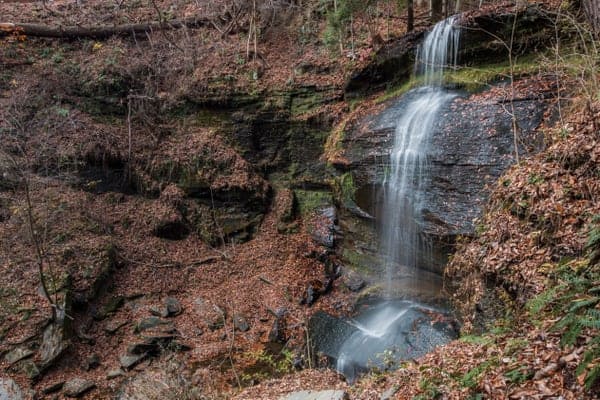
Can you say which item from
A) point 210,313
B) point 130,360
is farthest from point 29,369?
point 210,313

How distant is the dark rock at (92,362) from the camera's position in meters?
A: 8.67

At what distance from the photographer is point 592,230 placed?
4.25m

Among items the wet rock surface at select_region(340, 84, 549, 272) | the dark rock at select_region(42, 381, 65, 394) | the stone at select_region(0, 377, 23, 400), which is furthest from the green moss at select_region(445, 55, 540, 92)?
the stone at select_region(0, 377, 23, 400)

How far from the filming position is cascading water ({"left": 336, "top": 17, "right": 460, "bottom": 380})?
7.87m

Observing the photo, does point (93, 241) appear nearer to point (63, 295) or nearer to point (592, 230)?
point (63, 295)

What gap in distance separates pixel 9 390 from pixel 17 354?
34.1 inches

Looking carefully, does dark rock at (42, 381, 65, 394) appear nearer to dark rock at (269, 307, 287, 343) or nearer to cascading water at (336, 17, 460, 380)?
dark rock at (269, 307, 287, 343)

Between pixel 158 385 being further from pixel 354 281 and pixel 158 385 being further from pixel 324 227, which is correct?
pixel 324 227

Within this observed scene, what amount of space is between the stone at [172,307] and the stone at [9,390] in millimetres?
3489

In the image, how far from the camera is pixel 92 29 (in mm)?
16359

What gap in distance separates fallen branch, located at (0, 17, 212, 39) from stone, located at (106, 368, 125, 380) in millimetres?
13053

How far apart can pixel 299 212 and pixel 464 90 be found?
21.5 feet

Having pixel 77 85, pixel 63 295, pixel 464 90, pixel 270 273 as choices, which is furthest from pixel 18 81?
pixel 464 90

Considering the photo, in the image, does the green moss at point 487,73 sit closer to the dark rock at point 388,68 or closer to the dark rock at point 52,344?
the dark rock at point 388,68
